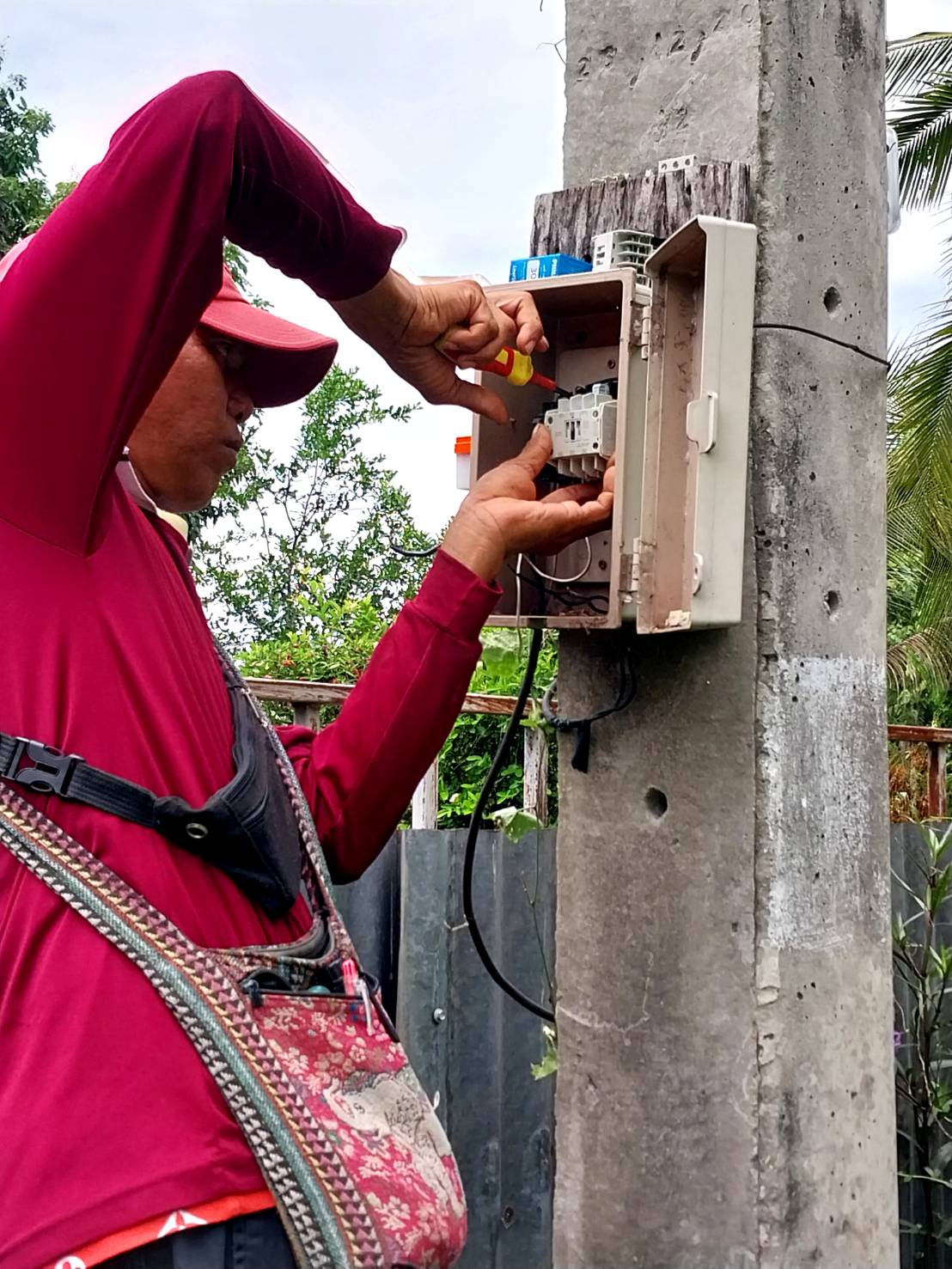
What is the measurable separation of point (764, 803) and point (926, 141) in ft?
27.4

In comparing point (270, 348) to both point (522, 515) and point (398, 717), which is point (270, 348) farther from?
point (398, 717)

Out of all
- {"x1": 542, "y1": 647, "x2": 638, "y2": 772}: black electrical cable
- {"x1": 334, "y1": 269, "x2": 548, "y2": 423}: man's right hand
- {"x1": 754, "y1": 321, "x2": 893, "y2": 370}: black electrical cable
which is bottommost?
{"x1": 542, "y1": 647, "x2": 638, "y2": 772}: black electrical cable

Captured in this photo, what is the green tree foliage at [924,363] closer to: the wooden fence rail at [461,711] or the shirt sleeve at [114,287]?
the wooden fence rail at [461,711]

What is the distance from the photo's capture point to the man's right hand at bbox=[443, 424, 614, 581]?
83.0 inches

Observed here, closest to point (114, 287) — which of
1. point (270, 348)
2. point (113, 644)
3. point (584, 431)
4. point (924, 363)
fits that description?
point (113, 644)

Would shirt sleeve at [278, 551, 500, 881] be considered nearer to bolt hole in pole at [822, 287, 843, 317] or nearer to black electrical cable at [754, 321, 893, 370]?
black electrical cable at [754, 321, 893, 370]

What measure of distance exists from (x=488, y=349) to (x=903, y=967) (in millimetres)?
3269

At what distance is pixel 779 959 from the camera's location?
2207mm

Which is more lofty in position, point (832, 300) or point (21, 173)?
point (21, 173)

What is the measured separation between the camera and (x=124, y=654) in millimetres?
1601

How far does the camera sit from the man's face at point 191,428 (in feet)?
6.28

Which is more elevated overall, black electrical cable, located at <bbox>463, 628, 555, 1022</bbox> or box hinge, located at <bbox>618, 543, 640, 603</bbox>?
box hinge, located at <bbox>618, 543, 640, 603</bbox>

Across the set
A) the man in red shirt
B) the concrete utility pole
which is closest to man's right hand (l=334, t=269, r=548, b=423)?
the man in red shirt

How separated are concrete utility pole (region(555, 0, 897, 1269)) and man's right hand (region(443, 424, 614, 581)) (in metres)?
0.27
